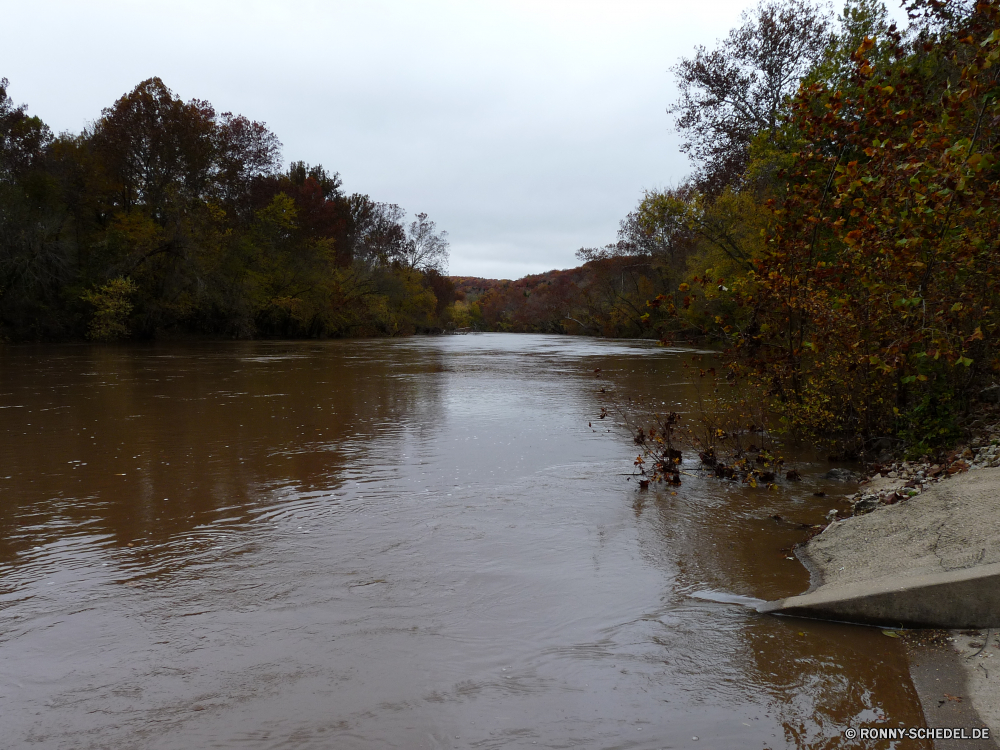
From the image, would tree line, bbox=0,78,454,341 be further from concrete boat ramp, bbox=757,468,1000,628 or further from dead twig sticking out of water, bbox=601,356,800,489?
concrete boat ramp, bbox=757,468,1000,628

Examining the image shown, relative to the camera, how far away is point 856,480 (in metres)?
7.36

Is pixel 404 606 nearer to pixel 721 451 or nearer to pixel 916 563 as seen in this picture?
pixel 916 563

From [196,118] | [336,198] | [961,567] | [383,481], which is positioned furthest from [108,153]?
[961,567]

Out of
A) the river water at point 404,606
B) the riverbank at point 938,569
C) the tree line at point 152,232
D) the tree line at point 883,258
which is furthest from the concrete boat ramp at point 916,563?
the tree line at point 152,232

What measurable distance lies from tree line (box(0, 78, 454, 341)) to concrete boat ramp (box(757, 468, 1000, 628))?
4131cm

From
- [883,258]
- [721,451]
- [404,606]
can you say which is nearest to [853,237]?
[883,258]

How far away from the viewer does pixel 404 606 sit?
4242 millimetres

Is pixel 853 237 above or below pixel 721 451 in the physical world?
above

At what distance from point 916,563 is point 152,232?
4459cm

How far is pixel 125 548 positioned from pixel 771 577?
496 cm

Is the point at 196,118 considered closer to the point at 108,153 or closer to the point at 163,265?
the point at 108,153

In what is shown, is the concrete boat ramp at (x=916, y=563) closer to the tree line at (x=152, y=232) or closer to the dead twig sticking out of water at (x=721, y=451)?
the dead twig sticking out of water at (x=721, y=451)

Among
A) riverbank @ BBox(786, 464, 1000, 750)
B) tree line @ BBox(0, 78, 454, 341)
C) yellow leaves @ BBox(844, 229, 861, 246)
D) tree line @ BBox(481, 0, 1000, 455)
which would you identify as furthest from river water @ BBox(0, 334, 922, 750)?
tree line @ BBox(0, 78, 454, 341)

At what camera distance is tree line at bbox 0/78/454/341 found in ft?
121
